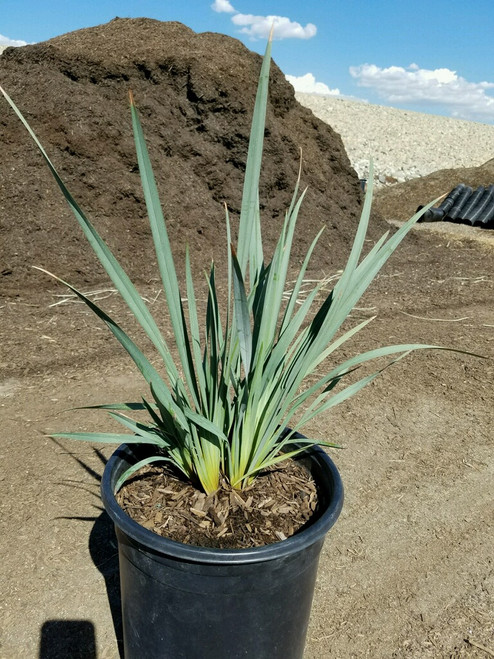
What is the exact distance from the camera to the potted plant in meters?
1.36

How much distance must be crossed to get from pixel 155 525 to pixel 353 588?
2.86 ft

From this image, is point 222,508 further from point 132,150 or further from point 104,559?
point 132,150

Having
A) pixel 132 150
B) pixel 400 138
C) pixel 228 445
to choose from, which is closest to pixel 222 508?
pixel 228 445

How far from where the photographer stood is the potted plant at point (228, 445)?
1358 millimetres

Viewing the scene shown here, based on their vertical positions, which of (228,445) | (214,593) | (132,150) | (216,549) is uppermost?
(132,150)

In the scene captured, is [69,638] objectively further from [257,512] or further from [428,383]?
[428,383]

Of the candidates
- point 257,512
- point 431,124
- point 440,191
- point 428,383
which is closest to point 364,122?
point 431,124

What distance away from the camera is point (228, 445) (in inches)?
61.4

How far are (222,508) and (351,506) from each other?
3.40 ft

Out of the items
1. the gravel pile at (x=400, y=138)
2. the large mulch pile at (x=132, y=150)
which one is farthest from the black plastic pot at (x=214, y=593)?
the gravel pile at (x=400, y=138)

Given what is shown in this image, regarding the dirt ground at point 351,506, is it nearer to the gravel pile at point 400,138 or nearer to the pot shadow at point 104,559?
the pot shadow at point 104,559

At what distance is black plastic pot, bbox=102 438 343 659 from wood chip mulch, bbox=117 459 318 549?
0.32ft

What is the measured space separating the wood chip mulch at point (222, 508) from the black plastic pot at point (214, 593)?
99 mm

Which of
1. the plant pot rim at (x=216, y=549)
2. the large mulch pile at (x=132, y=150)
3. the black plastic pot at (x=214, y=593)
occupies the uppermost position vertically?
the large mulch pile at (x=132, y=150)
